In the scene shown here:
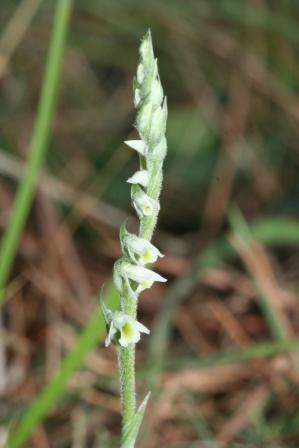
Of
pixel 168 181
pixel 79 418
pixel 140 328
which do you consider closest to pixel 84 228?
pixel 168 181

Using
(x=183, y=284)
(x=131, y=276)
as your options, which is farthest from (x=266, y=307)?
(x=131, y=276)

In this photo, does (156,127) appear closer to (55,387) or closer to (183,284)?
(55,387)

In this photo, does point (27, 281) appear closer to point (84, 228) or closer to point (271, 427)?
point (84, 228)

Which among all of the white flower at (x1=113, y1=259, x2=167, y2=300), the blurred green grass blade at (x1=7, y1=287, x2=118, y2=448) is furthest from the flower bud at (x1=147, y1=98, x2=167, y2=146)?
the blurred green grass blade at (x1=7, y1=287, x2=118, y2=448)

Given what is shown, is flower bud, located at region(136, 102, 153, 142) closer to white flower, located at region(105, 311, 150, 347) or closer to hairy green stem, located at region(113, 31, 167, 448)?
hairy green stem, located at region(113, 31, 167, 448)

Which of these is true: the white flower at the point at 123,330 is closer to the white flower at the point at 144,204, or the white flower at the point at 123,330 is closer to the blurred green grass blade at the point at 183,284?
the white flower at the point at 144,204

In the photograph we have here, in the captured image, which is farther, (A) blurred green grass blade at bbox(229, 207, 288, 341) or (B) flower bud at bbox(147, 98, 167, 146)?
(A) blurred green grass blade at bbox(229, 207, 288, 341)
